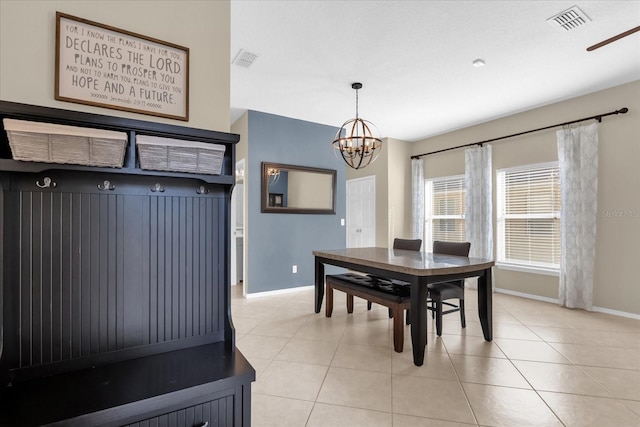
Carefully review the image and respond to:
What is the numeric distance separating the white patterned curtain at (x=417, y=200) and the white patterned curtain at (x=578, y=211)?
221 centimetres

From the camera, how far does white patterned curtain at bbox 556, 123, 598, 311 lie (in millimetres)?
3707

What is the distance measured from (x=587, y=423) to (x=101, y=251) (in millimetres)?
2501

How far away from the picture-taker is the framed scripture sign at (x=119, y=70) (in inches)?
40.6

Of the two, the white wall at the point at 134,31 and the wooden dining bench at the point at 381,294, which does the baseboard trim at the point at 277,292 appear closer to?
the wooden dining bench at the point at 381,294

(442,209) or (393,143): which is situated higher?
(393,143)

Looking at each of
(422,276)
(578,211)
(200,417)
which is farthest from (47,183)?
(578,211)

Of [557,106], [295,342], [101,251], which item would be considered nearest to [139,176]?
[101,251]

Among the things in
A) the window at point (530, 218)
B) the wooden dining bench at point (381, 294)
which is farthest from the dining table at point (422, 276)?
the window at point (530, 218)

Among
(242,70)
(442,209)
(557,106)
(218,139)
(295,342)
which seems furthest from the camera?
(442,209)

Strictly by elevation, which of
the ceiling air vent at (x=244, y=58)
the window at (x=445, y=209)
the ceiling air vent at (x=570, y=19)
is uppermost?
the ceiling air vent at (x=570, y=19)

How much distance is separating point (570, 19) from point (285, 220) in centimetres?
372

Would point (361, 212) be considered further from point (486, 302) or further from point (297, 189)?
point (486, 302)

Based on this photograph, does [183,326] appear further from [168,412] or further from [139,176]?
[139,176]

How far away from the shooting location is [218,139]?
1.16 m
